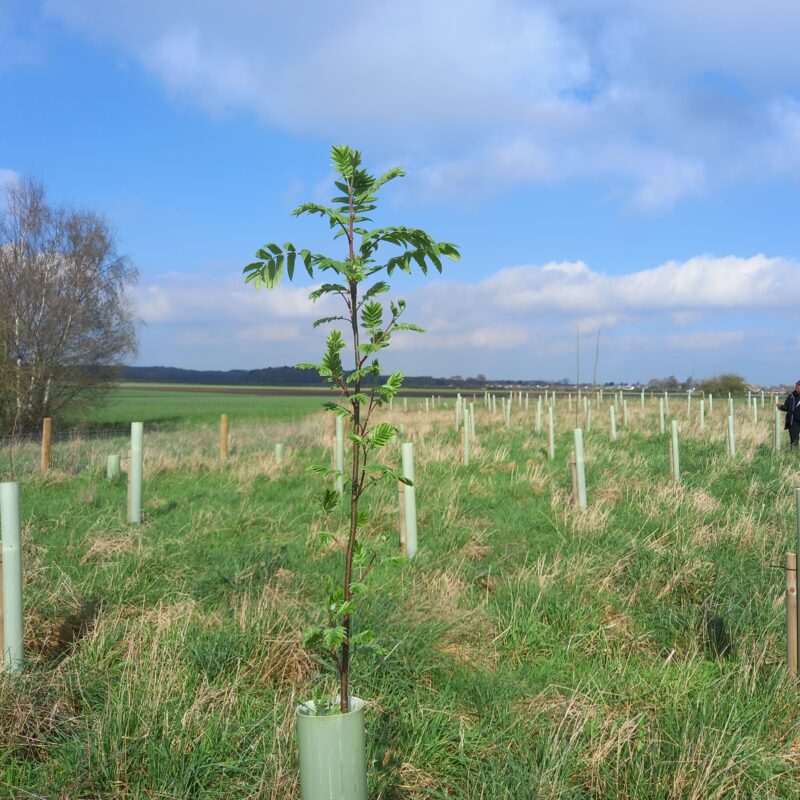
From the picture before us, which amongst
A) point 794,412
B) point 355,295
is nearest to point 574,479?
point 355,295

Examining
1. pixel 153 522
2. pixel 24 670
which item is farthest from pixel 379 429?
pixel 153 522

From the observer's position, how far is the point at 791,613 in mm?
4180

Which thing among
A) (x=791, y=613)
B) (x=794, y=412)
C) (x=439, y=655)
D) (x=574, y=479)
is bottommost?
(x=439, y=655)

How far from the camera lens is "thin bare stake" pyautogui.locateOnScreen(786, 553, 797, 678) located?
4.16 metres

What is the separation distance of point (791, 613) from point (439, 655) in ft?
6.62

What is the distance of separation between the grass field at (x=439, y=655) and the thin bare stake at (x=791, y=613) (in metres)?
0.11

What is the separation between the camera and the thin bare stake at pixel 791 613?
4.16m

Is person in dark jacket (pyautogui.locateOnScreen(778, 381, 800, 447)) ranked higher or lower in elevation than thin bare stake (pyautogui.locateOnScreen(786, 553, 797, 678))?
higher

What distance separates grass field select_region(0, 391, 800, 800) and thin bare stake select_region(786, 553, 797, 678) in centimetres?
11

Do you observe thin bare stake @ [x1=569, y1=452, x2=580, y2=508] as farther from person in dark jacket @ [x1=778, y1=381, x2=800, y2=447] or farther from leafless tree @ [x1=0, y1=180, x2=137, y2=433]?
leafless tree @ [x1=0, y1=180, x2=137, y2=433]

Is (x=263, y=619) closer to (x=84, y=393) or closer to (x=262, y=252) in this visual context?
(x=262, y=252)

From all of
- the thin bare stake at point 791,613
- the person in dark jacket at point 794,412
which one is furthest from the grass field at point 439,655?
the person in dark jacket at point 794,412

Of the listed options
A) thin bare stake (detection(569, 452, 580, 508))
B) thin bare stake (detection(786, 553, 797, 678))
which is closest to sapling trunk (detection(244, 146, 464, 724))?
thin bare stake (detection(786, 553, 797, 678))

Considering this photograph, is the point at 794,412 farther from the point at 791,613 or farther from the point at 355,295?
the point at 355,295
